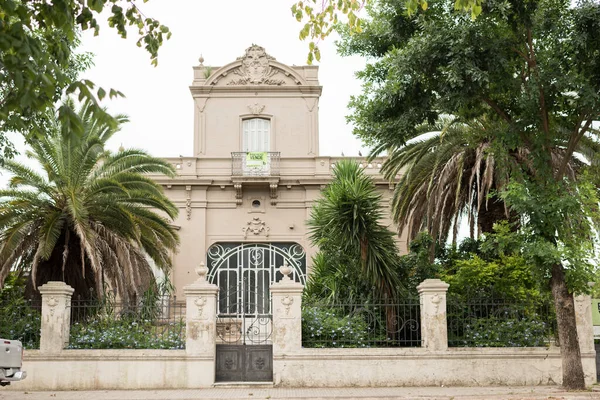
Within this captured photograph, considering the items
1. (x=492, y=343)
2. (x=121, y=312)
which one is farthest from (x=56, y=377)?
(x=492, y=343)

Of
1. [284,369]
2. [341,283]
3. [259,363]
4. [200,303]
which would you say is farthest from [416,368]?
[200,303]

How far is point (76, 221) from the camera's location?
51.5ft

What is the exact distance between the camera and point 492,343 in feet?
46.7

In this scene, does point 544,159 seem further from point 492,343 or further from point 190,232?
point 190,232

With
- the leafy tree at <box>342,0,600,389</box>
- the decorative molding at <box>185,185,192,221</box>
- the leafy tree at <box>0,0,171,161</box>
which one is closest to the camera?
the leafy tree at <box>0,0,171,161</box>

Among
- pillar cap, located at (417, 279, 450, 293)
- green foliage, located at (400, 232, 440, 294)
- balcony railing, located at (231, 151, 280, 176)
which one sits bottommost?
pillar cap, located at (417, 279, 450, 293)

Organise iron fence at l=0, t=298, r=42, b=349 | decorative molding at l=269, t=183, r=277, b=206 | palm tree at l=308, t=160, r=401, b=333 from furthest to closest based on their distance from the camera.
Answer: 1. decorative molding at l=269, t=183, r=277, b=206
2. palm tree at l=308, t=160, r=401, b=333
3. iron fence at l=0, t=298, r=42, b=349

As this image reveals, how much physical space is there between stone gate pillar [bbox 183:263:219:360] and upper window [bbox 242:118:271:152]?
13657 millimetres

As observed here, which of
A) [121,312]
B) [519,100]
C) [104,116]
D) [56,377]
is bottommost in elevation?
[56,377]

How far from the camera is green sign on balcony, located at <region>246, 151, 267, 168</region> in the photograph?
2650 centimetres

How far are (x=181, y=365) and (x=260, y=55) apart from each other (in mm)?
16394

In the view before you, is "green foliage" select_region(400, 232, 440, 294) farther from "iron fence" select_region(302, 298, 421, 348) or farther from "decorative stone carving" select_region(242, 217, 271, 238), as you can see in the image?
"decorative stone carving" select_region(242, 217, 271, 238)

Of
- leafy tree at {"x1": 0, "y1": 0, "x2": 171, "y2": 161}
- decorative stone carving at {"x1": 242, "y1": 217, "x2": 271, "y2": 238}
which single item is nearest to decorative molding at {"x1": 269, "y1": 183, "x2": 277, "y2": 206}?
decorative stone carving at {"x1": 242, "y1": 217, "x2": 271, "y2": 238}

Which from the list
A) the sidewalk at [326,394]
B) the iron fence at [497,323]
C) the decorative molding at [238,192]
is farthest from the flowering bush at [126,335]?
the decorative molding at [238,192]
